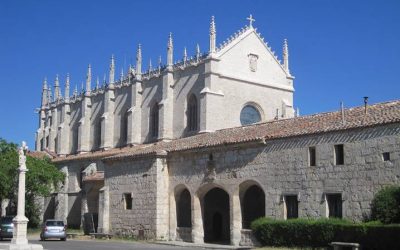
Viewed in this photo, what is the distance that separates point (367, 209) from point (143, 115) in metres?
30.8

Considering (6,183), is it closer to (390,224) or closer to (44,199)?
(44,199)

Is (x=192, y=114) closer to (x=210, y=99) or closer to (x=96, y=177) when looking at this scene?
(x=210, y=99)

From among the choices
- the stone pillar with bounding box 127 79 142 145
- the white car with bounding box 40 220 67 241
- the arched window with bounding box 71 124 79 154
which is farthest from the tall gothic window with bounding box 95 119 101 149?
the white car with bounding box 40 220 67 241

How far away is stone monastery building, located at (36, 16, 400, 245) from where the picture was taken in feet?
73.4

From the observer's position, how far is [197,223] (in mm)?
29047

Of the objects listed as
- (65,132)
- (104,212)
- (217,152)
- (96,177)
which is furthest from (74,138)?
(217,152)

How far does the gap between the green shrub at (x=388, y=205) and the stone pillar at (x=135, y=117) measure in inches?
1244

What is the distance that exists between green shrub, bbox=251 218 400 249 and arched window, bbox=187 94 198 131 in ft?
63.5

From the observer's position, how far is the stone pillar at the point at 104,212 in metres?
34.6

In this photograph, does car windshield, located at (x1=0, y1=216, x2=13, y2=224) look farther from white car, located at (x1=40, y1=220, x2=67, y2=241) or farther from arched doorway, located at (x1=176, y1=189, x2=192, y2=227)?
arched doorway, located at (x1=176, y1=189, x2=192, y2=227)

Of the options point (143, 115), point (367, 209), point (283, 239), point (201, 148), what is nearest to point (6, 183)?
point (143, 115)

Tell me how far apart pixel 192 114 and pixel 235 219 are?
18397 millimetres

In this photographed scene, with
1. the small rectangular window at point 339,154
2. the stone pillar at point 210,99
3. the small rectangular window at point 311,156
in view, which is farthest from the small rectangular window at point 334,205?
the stone pillar at point 210,99

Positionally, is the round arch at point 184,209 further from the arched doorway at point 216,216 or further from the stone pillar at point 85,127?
the stone pillar at point 85,127
